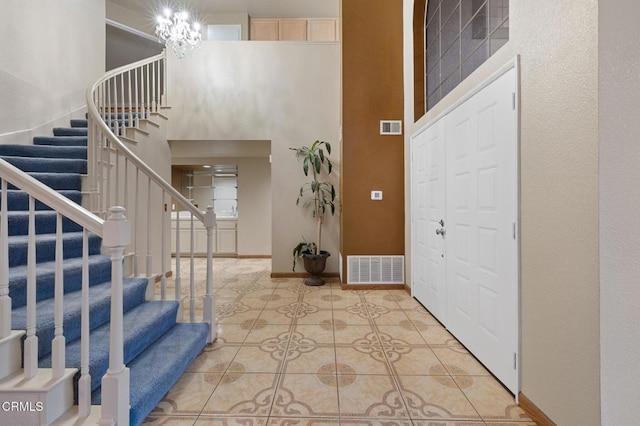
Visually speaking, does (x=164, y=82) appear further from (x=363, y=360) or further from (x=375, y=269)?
(x=363, y=360)

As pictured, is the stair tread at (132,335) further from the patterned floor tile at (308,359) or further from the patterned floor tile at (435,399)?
the patterned floor tile at (435,399)

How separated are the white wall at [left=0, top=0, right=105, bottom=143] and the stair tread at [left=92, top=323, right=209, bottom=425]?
322cm

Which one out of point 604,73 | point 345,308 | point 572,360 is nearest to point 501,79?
point 604,73

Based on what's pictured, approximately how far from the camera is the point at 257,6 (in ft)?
20.7

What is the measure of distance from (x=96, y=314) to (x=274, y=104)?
3.94 metres

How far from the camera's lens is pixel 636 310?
0.86 metres

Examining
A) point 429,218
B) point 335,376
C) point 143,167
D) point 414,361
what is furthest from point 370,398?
point 143,167

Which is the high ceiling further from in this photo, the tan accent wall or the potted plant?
the potted plant

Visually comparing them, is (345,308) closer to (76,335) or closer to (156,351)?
(156,351)

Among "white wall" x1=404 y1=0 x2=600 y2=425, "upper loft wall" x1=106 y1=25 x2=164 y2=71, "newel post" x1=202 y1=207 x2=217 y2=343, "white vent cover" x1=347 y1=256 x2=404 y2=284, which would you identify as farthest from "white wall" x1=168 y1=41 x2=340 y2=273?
"white wall" x1=404 y1=0 x2=600 y2=425

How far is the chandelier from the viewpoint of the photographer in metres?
4.02

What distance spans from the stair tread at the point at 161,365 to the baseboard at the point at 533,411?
206 centimetres

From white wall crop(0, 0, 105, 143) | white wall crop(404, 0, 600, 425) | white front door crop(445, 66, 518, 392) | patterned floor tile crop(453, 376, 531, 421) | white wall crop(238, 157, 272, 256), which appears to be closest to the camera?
white wall crop(404, 0, 600, 425)

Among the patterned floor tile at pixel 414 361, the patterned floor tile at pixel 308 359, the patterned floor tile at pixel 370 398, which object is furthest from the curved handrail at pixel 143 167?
the patterned floor tile at pixel 414 361
